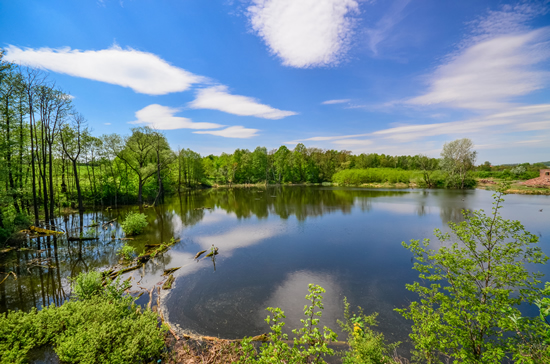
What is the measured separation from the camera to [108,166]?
128 ft

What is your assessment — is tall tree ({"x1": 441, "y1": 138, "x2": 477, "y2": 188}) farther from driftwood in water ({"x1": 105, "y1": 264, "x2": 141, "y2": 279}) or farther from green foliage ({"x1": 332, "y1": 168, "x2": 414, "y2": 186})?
driftwood in water ({"x1": 105, "y1": 264, "x2": 141, "y2": 279})

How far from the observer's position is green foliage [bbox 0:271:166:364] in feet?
17.8

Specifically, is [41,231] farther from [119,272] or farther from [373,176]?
[373,176]

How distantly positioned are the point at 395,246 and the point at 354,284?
762cm

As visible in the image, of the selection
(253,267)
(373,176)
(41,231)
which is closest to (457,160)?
(373,176)

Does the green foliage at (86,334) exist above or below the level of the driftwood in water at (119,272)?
above

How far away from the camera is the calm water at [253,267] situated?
950 centimetres

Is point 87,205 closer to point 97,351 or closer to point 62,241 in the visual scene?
point 62,241

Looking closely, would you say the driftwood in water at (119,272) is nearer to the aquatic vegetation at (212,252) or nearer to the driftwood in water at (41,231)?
the aquatic vegetation at (212,252)

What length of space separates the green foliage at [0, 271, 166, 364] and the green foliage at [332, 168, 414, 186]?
79.8 m

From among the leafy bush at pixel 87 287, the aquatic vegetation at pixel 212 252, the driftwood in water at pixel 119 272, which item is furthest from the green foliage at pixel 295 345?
the aquatic vegetation at pixel 212 252

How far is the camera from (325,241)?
61.2ft

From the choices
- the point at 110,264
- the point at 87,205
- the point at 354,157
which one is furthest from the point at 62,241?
the point at 354,157

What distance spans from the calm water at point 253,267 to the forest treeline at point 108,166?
509 cm
